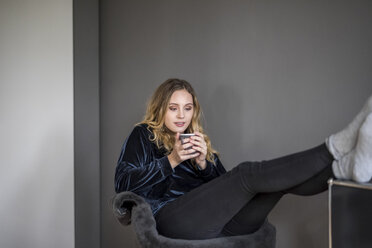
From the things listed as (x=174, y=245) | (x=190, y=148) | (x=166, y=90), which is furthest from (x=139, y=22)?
(x=174, y=245)

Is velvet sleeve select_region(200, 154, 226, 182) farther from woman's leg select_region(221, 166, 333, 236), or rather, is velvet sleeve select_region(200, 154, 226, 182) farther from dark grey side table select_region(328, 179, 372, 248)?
dark grey side table select_region(328, 179, 372, 248)

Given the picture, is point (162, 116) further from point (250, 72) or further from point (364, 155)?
point (364, 155)

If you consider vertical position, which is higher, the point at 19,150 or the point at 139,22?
the point at 139,22

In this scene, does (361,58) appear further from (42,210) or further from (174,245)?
(42,210)

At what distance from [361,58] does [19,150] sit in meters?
2.03

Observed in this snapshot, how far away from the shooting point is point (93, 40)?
2.49m

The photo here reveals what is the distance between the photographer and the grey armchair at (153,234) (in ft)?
4.31

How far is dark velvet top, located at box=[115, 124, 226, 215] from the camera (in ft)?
4.93

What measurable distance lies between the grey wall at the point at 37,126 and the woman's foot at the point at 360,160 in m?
1.67

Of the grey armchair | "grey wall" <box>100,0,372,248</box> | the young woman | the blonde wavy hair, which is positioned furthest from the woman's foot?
"grey wall" <box>100,0,372,248</box>

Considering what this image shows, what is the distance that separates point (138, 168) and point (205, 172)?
334 millimetres

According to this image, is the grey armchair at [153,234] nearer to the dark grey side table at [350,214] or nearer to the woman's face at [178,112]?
the dark grey side table at [350,214]

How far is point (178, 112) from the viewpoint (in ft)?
5.71

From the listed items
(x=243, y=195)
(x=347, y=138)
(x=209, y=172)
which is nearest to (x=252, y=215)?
(x=243, y=195)
